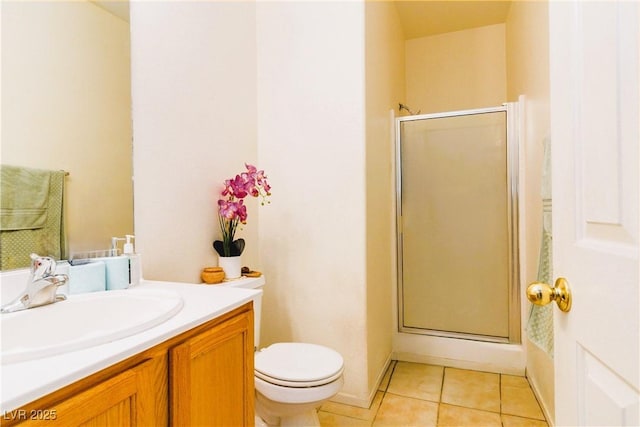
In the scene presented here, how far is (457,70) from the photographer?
330cm

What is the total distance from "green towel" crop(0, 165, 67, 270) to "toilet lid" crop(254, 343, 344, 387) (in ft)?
2.83

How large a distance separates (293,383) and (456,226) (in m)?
1.65

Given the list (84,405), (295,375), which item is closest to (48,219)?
(84,405)

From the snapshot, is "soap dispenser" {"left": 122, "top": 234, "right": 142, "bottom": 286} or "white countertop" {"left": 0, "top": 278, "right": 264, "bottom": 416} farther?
"soap dispenser" {"left": 122, "top": 234, "right": 142, "bottom": 286}

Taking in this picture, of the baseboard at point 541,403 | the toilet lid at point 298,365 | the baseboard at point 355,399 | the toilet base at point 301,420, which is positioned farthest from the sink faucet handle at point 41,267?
the baseboard at point 541,403

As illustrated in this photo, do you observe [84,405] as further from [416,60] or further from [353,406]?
[416,60]

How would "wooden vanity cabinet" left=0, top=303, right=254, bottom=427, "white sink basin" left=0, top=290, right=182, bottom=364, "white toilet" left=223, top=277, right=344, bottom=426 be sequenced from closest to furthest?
"wooden vanity cabinet" left=0, top=303, right=254, bottom=427 → "white sink basin" left=0, top=290, right=182, bottom=364 → "white toilet" left=223, top=277, right=344, bottom=426

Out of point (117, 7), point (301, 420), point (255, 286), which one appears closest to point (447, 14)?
point (117, 7)

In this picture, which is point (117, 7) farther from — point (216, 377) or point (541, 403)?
point (541, 403)

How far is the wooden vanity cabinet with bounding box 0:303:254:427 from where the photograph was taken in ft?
1.97

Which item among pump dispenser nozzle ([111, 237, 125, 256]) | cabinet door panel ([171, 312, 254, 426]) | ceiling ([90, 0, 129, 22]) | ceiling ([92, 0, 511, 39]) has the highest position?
ceiling ([92, 0, 511, 39])

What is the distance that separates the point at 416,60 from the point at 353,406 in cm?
303

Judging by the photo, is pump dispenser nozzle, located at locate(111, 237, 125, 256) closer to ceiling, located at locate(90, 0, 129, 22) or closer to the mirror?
the mirror

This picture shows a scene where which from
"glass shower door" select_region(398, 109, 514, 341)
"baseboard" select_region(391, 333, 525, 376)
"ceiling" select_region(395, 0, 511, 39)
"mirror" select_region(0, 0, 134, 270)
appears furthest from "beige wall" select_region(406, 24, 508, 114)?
"mirror" select_region(0, 0, 134, 270)
